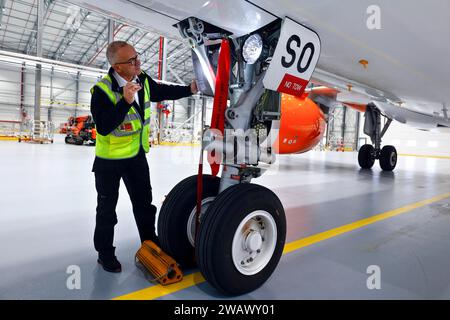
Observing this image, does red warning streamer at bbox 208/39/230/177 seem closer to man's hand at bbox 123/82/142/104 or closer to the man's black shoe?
man's hand at bbox 123/82/142/104

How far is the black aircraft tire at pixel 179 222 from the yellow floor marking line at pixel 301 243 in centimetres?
15

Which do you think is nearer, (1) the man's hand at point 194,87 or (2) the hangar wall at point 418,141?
(1) the man's hand at point 194,87

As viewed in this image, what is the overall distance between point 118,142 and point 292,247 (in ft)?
4.93

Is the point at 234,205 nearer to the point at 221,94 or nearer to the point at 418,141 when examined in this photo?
the point at 221,94

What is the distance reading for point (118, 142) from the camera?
1.83 metres

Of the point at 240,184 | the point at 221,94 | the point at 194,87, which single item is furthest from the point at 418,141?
the point at 240,184

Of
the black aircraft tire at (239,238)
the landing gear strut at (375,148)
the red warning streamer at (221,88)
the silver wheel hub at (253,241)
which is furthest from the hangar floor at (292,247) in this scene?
the landing gear strut at (375,148)

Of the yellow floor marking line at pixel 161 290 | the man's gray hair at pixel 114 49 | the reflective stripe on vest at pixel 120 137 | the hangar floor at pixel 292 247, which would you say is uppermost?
the man's gray hair at pixel 114 49

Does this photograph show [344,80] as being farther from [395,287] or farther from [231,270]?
[231,270]

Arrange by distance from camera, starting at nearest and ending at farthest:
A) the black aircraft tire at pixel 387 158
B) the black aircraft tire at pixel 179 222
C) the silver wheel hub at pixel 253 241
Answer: the silver wheel hub at pixel 253 241 → the black aircraft tire at pixel 179 222 → the black aircraft tire at pixel 387 158

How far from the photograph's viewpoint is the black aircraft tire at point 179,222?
1.88 metres

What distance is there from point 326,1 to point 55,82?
1157 inches

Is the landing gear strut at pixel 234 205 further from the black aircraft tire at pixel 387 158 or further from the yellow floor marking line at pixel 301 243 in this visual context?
the black aircraft tire at pixel 387 158
